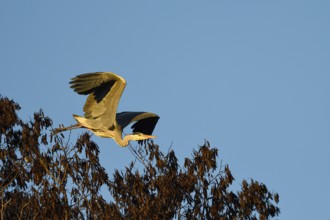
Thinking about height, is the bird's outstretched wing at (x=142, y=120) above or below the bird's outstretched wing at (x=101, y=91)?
above

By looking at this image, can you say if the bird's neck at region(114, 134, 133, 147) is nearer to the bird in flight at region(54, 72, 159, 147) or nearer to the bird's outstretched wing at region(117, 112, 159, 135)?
the bird in flight at region(54, 72, 159, 147)

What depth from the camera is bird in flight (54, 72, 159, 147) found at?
697 inches

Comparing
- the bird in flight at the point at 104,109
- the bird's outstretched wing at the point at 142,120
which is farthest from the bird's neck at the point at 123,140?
the bird's outstretched wing at the point at 142,120

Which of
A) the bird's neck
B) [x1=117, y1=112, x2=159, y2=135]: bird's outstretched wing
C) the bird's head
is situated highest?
[x1=117, y1=112, x2=159, y2=135]: bird's outstretched wing

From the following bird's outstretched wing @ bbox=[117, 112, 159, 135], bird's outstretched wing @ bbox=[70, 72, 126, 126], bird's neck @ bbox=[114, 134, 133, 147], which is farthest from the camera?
bird's outstretched wing @ bbox=[117, 112, 159, 135]


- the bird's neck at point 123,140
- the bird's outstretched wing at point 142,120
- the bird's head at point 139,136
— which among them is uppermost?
the bird's outstretched wing at point 142,120

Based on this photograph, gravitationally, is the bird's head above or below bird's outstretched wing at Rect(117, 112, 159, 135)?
below

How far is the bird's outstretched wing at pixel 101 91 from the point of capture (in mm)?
17672

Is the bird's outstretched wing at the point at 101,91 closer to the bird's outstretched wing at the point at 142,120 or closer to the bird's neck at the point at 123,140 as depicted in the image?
the bird's neck at the point at 123,140

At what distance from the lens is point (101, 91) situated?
59.2 feet

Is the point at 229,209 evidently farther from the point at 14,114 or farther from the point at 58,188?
the point at 14,114

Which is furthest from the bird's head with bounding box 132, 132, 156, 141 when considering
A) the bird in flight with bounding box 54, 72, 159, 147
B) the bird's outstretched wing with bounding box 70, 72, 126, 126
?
the bird's outstretched wing with bounding box 70, 72, 126, 126

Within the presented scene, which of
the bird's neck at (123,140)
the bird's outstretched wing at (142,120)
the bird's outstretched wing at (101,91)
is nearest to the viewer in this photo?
the bird's outstretched wing at (101,91)

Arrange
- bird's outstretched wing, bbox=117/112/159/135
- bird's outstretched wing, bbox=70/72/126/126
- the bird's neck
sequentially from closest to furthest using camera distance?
bird's outstretched wing, bbox=70/72/126/126, the bird's neck, bird's outstretched wing, bbox=117/112/159/135
